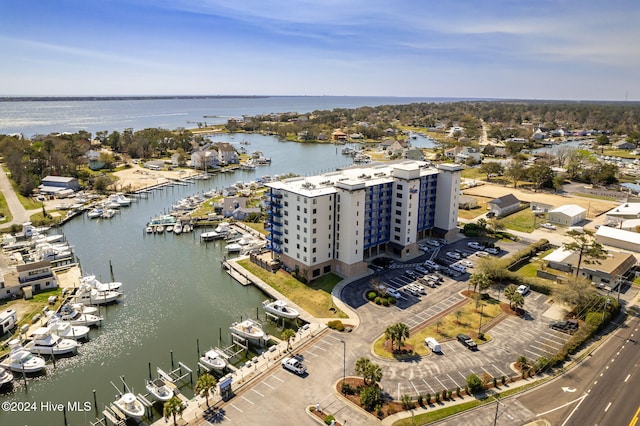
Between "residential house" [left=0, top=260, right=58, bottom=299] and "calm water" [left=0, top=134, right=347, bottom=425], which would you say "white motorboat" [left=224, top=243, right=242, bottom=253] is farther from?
"residential house" [left=0, top=260, right=58, bottom=299]

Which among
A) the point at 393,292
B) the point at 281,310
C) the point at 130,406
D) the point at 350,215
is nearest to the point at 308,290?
the point at 281,310

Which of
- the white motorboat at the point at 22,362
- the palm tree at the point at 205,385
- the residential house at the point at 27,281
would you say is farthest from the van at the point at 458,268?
the residential house at the point at 27,281

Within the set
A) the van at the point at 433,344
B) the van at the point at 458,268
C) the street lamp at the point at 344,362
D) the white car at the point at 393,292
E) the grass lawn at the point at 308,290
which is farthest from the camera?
the van at the point at 458,268

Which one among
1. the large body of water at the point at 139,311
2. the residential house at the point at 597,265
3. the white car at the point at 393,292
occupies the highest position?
the residential house at the point at 597,265

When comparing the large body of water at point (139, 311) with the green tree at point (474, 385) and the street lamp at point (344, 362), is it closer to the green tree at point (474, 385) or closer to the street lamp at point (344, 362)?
the street lamp at point (344, 362)

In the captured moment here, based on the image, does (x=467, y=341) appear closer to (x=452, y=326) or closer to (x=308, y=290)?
(x=452, y=326)

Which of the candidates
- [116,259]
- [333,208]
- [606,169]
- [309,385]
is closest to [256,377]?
[309,385]

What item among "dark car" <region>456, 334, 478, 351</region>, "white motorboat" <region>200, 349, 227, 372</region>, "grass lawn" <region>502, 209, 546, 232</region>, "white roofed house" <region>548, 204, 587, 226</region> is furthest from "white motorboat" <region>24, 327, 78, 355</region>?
"white roofed house" <region>548, 204, 587, 226</region>
